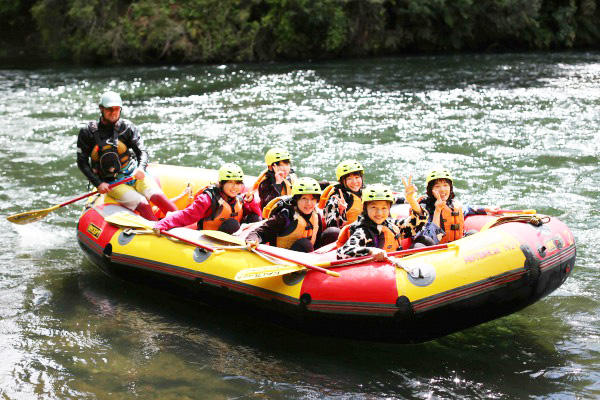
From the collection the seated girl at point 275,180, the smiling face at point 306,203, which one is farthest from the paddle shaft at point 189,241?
the seated girl at point 275,180

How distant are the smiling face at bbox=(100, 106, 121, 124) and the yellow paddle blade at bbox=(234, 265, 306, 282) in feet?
7.07

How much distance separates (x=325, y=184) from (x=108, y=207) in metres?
2.00

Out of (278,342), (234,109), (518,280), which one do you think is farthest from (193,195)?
(234,109)

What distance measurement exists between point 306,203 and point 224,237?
0.68 meters

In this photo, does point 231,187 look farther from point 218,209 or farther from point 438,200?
point 438,200

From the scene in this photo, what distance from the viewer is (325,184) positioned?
6738mm

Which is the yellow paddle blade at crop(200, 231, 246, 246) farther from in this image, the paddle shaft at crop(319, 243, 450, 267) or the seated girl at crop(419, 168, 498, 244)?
the seated girl at crop(419, 168, 498, 244)

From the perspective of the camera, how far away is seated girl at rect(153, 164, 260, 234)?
591cm

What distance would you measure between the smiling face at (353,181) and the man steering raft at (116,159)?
166cm

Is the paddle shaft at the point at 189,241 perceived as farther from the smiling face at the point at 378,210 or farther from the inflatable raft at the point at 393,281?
the smiling face at the point at 378,210

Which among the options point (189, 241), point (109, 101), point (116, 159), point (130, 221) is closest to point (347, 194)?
point (189, 241)

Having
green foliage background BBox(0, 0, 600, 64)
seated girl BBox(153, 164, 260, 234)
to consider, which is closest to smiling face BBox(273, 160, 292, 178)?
seated girl BBox(153, 164, 260, 234)

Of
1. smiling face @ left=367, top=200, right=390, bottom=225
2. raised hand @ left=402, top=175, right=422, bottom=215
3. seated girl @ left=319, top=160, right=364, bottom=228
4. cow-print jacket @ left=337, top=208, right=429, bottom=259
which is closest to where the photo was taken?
cow-print jacket @ left=337, top=208, right=429, bottom=259

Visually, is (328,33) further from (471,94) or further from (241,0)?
(471,94)
